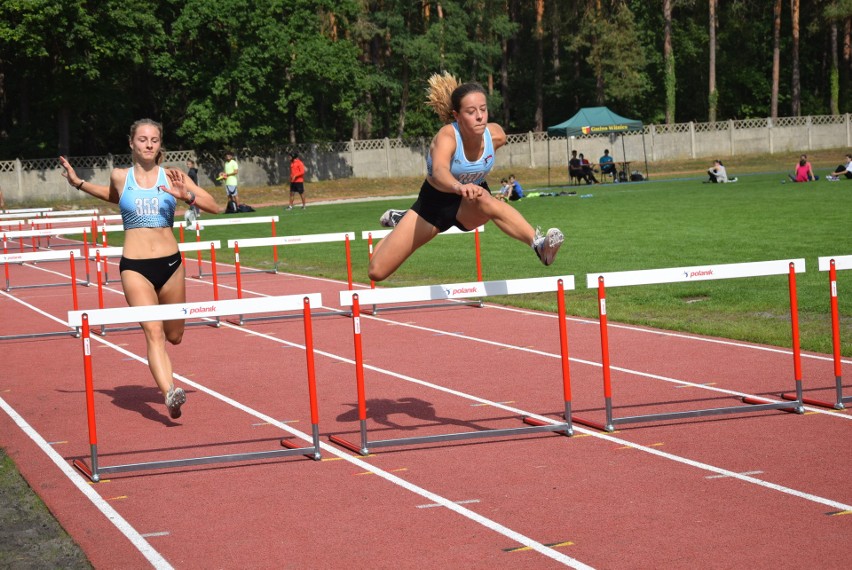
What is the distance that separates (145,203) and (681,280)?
11.6ft

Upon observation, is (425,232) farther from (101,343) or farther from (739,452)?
(101,343)

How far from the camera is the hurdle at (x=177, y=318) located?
6405 millimetres

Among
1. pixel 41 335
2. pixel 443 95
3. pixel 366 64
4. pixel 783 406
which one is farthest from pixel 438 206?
pixel 366 64

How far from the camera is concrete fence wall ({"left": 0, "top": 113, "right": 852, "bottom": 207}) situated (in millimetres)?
43875

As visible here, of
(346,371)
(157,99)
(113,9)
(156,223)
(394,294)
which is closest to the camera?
(394,294)

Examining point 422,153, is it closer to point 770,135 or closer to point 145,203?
point 770,135

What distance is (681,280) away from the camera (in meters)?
7.33

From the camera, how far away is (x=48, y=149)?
157 feet

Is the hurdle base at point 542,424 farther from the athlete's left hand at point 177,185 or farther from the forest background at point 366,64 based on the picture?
the forest background at point 366,64

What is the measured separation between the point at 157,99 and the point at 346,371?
4289 cm

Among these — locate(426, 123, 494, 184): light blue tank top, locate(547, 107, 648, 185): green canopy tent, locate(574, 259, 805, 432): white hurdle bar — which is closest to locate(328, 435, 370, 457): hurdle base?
locate(574, 259, 805, 432): white hurdle bar

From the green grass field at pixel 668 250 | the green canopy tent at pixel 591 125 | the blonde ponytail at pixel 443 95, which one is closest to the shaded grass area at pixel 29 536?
the blonde ponytail at pixel 443 95

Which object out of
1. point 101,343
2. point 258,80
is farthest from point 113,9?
point 101,343

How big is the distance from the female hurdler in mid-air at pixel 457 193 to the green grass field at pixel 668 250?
4.38m
